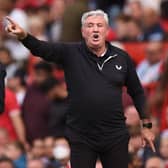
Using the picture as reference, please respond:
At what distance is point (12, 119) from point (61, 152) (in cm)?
88

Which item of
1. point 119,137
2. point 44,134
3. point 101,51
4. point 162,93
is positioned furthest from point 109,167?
point 44,134

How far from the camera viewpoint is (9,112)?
1117cm

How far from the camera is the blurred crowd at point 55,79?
10383mm

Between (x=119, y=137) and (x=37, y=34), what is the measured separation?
722 cm

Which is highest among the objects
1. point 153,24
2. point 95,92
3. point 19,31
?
point 19,31

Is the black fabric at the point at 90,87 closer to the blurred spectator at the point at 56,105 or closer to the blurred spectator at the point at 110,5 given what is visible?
the blurred spectator at the point at 56,105

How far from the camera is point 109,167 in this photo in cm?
757

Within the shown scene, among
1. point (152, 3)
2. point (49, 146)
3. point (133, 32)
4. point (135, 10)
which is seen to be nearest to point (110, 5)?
point (152, 3)

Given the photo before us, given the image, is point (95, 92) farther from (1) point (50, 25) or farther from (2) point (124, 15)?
(1) point (50, 25)

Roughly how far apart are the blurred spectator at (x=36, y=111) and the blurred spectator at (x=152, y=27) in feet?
5.78

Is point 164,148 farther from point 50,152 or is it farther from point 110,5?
point 110,5

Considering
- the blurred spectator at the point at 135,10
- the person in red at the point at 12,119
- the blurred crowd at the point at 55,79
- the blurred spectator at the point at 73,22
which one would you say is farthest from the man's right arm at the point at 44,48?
the blurred spectator at the point at 73,22

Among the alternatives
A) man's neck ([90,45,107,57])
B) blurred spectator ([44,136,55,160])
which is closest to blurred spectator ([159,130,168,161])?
blurred spectator ([44,136,55,160])

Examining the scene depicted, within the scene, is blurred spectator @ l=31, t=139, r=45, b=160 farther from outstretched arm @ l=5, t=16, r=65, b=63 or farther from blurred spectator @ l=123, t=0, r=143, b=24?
outstretched arm @ l=5, t=16, r=65, b=63
